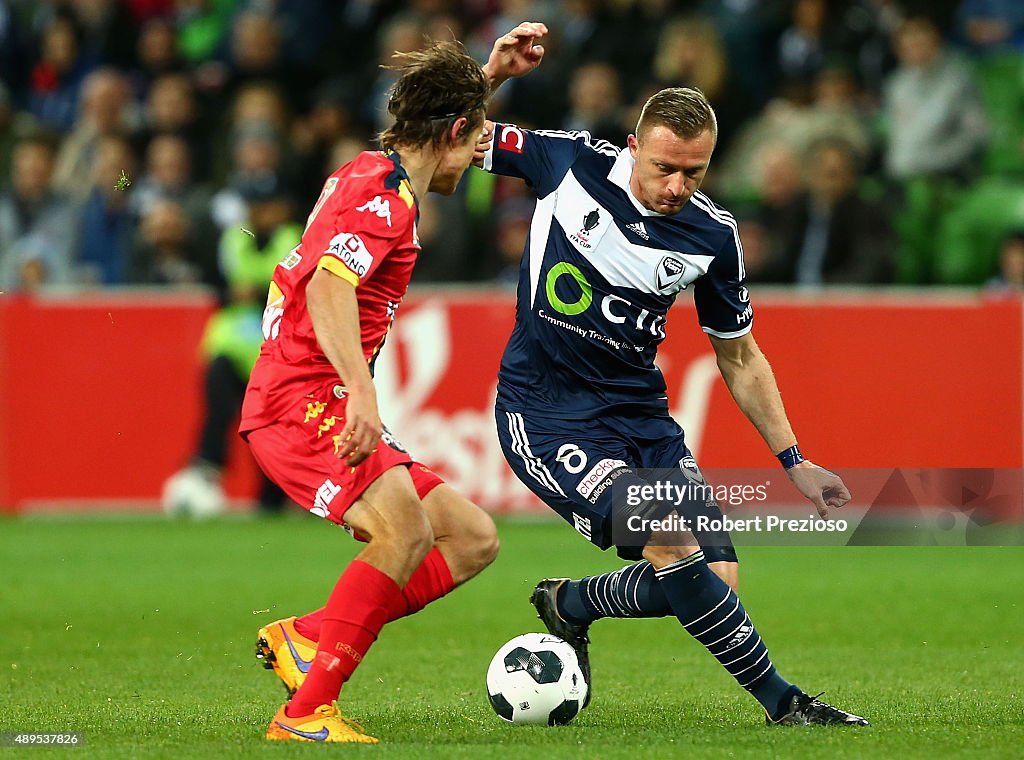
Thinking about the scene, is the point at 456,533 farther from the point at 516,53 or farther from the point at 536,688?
the point at 516,53

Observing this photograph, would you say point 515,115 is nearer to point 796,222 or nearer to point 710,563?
point 796,222

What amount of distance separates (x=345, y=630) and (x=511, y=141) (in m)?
1.91

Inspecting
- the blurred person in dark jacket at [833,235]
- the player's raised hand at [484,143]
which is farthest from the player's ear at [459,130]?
the blurred person in dark jacket at [833,235]

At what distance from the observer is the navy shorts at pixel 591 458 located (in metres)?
5.64

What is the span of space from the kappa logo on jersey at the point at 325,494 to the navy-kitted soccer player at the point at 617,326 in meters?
0.87

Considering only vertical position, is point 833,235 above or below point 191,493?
above

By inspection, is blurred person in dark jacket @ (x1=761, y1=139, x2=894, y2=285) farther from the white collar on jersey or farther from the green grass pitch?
the white collar on jersey

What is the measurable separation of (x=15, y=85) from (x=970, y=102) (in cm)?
920

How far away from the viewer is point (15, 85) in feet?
56.1

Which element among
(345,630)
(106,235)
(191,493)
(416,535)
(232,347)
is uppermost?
(416,535)

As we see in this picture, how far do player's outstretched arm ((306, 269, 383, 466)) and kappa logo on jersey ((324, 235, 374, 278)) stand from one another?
0.19 feet

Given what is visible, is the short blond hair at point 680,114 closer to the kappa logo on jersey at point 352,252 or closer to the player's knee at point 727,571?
the kappa logo on jersey at point 352,252

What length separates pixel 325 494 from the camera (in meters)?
5.23

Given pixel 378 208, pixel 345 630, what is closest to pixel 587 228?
pixel 378 208
